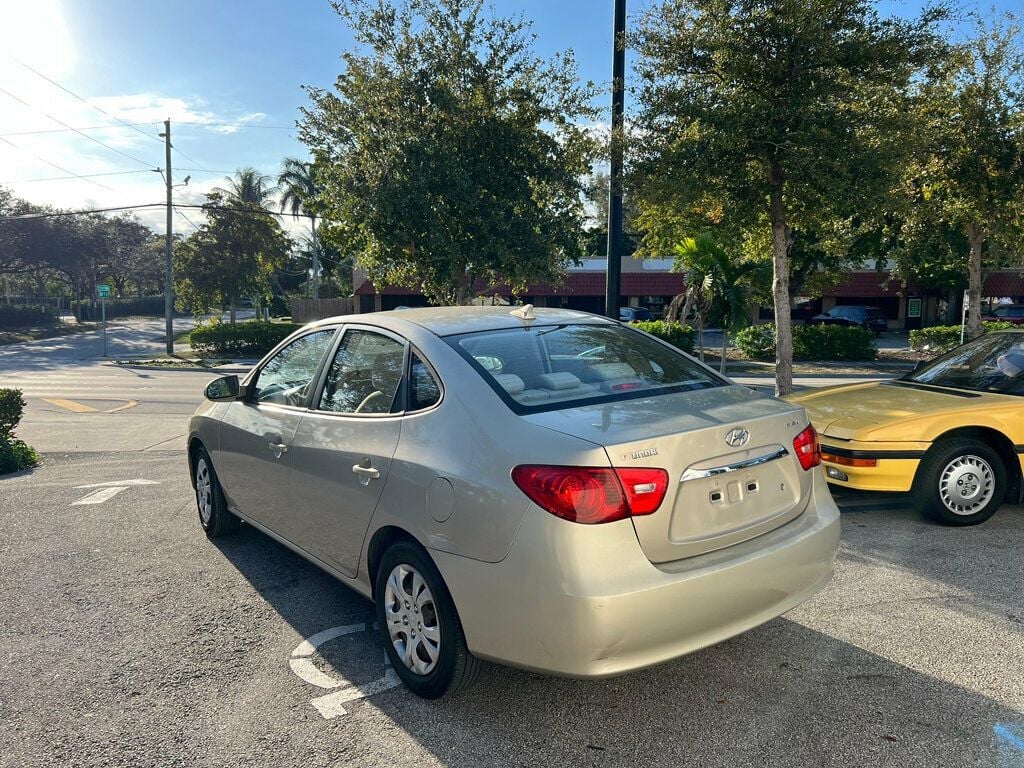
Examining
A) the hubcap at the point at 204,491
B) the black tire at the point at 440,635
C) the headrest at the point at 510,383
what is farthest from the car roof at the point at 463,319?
the hubcap at the point at 204,491

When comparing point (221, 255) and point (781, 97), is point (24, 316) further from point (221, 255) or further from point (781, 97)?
point (781, 97)

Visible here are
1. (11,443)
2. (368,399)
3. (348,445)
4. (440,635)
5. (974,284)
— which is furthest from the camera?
(974,284)

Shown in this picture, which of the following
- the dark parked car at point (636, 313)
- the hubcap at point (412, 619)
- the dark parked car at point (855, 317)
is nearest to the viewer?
the hubcap at point (412, 619)

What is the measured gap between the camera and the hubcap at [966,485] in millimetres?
5223

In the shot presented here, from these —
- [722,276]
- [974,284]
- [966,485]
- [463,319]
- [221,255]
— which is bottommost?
[966,485]

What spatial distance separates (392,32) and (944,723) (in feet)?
48.6

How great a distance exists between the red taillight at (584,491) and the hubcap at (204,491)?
3301 millimetres

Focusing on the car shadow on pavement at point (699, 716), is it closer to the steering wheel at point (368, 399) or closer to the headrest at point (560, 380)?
the steering wheel at point (368, 399)

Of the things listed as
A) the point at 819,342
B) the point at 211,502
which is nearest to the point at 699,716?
the point at 211,502

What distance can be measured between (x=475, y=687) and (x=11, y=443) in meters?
7.91

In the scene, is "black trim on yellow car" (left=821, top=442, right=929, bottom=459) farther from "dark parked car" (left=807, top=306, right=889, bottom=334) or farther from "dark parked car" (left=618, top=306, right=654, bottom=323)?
"dark parked car" (left=807, top=306, right=889, bottom=334)

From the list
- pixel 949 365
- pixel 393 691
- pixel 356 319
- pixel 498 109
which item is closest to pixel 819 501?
pixel 393 691

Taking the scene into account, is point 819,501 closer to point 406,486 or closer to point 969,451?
point 406,486

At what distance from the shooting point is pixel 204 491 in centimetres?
534
